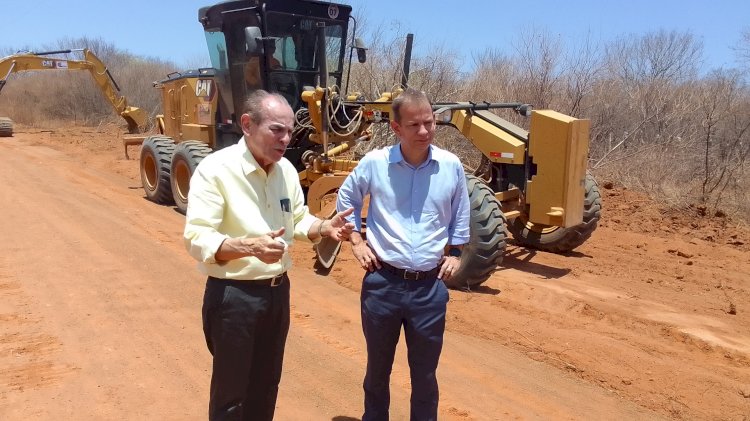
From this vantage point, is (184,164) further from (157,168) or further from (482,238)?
(482,238)

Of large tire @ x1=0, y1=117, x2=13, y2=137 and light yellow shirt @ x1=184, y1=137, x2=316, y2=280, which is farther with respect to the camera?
large tire @ x1=0, y1=117, x2=13, y2=137

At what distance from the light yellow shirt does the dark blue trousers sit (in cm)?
52

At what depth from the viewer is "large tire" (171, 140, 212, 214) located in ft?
30.8

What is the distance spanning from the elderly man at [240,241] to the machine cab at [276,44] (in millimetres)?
5705

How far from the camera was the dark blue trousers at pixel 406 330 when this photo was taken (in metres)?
3.01

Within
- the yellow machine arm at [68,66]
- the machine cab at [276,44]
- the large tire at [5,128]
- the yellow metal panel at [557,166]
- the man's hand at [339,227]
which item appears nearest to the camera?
the man's hand at [339,227]

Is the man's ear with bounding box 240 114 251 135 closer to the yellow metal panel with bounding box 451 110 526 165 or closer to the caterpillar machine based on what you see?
the caterpillar machine

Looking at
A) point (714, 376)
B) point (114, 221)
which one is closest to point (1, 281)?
point (114, 221)

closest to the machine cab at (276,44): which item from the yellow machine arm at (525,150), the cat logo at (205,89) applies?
the cat logo at (205,89)

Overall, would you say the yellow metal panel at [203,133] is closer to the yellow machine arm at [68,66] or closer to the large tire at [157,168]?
the large tire at [157,168]

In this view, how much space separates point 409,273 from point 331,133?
538 cm

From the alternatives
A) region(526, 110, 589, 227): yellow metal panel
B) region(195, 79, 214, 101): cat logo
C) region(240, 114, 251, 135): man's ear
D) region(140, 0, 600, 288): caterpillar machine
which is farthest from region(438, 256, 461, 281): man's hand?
region(195, 79, 214, 101): cat logo

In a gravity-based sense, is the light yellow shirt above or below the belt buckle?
above

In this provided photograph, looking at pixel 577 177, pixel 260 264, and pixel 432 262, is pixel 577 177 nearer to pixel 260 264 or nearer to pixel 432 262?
pixel 432 262
